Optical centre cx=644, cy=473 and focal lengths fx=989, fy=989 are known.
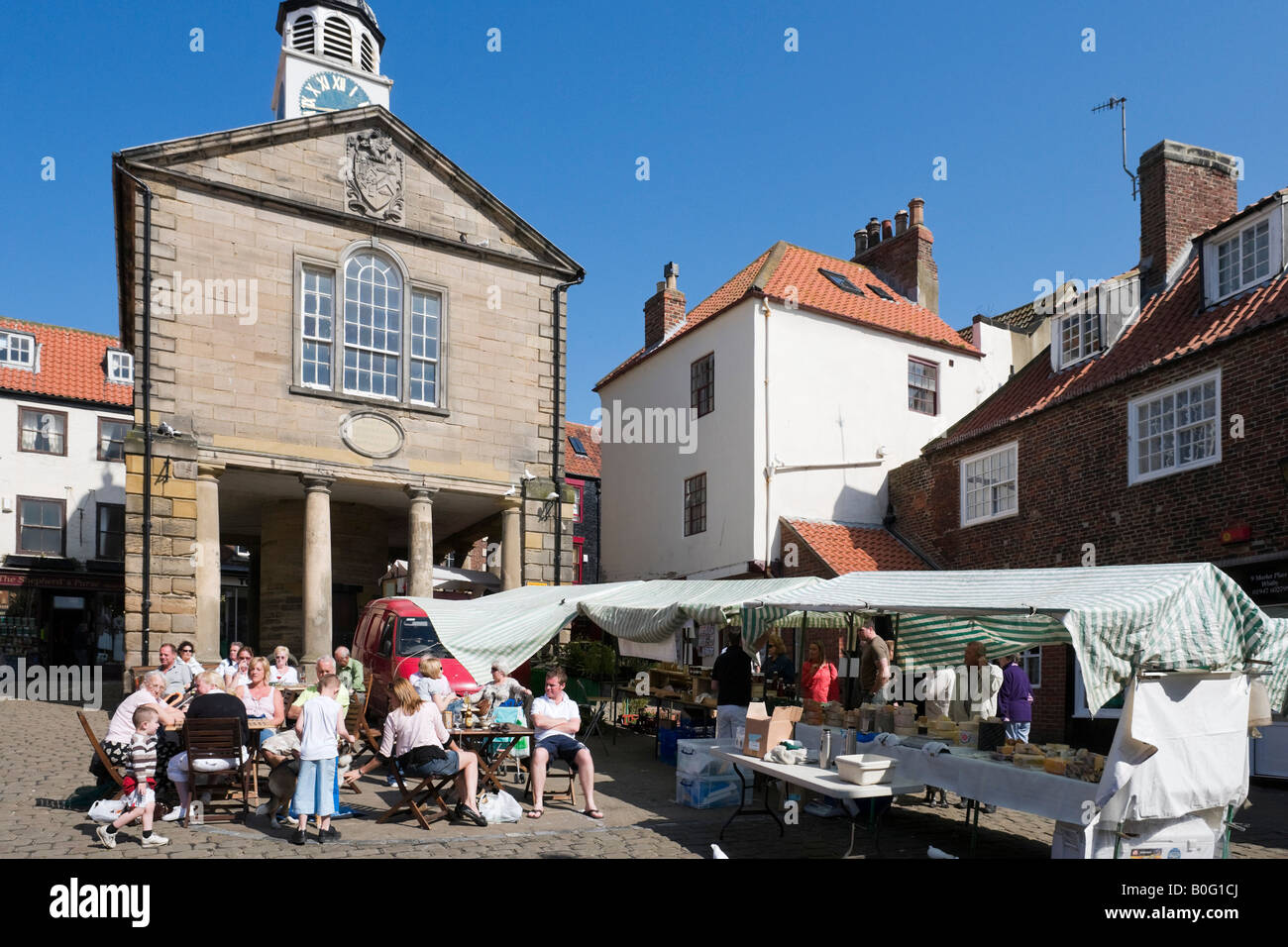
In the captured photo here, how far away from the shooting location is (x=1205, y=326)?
15086mm

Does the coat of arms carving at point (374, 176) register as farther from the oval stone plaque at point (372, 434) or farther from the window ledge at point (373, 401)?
the oval stone plaque at point (372, 434)

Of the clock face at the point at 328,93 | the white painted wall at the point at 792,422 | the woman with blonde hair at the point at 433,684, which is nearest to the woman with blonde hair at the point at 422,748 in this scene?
the woman with blonde hair at the point at 433,684

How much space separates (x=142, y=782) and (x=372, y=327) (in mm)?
13026

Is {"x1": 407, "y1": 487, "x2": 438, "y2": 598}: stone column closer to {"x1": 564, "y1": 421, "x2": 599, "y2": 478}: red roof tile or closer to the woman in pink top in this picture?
the woman in pink top

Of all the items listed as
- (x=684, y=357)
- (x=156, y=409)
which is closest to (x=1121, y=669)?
(x=156, y=409)

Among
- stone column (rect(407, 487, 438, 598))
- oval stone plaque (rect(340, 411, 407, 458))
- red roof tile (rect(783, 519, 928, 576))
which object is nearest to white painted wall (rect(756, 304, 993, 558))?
red roof tile (rect(783, 519, 928, 576))

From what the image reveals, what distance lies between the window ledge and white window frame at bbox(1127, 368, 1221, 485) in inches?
503

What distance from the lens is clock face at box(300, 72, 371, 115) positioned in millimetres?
24141

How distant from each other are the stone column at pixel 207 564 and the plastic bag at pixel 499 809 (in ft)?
31.5

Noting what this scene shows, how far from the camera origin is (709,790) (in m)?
10.6

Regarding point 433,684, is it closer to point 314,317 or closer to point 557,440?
point 314,317

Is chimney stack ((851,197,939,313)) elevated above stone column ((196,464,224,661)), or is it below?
above
